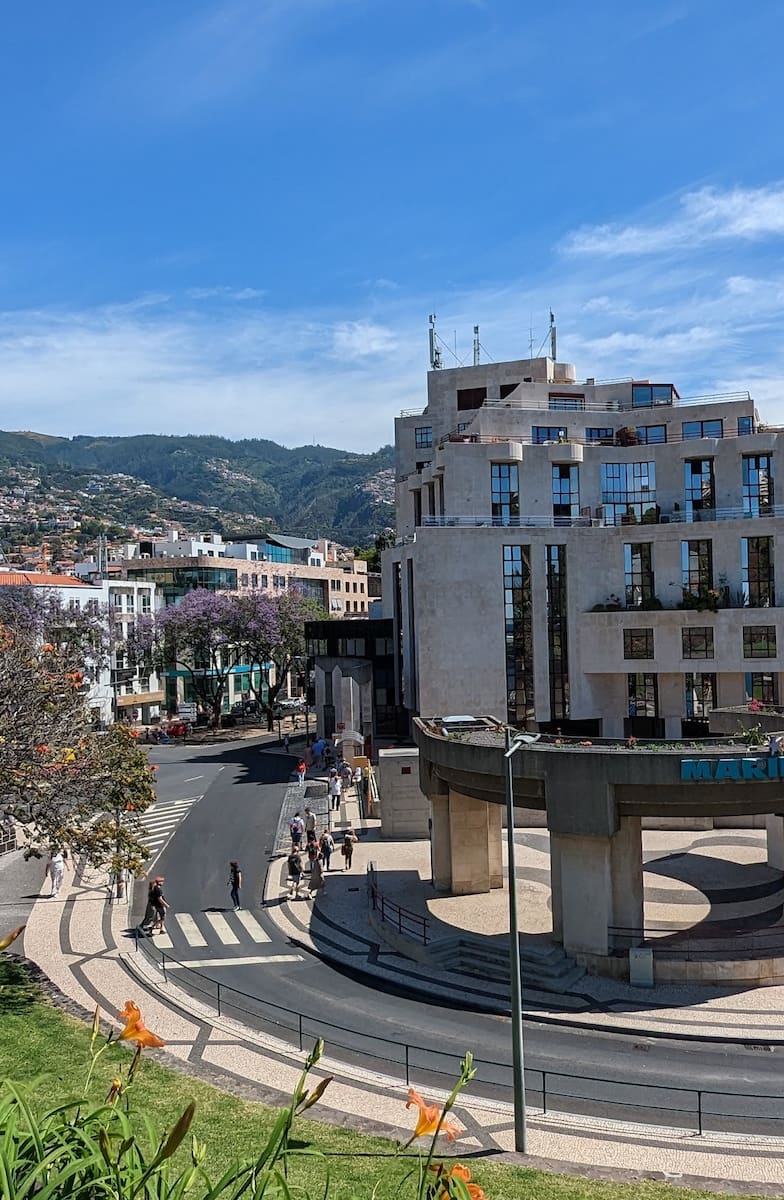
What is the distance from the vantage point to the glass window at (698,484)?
193ft

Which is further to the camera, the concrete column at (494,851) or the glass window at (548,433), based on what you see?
A: the glass window at (548,433)

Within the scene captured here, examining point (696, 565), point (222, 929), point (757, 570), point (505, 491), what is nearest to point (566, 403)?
point (505, 491)

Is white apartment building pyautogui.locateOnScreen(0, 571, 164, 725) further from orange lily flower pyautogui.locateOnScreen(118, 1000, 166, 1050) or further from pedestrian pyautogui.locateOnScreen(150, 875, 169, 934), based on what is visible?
orange lily flower pyautogui.locateOnScreen(118, 1000, 166, 1050)

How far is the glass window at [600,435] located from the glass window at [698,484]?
217 inches

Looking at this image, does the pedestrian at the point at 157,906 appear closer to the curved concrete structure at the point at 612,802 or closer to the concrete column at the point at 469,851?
the concrete column at the point at 469,851

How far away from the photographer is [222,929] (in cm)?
3059

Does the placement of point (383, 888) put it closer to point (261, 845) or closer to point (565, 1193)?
point (261, 845)

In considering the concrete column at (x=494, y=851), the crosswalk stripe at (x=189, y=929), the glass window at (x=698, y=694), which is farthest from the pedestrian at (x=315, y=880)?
the glass window at (x=698, y=694)

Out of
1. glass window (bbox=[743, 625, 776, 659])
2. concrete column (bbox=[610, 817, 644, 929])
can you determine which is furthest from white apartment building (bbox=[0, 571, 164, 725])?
concrete column (bbox=[610, 817, 644, 929])

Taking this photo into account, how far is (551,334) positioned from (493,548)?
22.8 m

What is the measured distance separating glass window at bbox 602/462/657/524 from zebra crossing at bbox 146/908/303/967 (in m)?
37.2

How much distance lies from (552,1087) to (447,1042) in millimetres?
3126

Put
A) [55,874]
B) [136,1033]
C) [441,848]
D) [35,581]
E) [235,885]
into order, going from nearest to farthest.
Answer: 1. [136,1033]
2. [235,885]
3. [441,848]
4. [55,874]
5. [35,581]

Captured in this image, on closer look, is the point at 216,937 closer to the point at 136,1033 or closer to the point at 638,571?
the point at 136,1033
